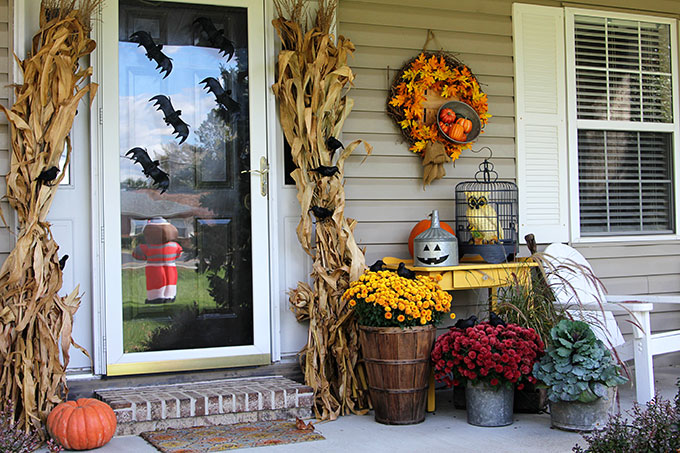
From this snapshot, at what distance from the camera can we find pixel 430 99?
4785 mm

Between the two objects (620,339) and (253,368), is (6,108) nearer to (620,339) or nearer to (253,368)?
(253,368)

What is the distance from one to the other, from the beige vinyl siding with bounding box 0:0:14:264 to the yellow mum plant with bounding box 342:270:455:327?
1804mm

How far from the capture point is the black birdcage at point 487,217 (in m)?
4.53

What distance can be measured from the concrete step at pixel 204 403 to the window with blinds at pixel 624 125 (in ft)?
8.57

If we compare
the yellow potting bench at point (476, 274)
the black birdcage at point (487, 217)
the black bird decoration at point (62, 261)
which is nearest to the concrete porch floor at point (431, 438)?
the yellow potting bench at point (476, 274)

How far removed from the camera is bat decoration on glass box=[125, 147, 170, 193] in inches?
161

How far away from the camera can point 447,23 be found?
4.87 meters

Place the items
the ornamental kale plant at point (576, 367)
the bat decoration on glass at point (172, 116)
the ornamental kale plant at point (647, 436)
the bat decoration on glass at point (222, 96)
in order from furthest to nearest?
1. the bat decoration on glass at point (222, 96)
2. the bat decoration on glass at point (172, 116)
3. the ornamental kale plant at point (576, 367)
4. the ornamental kale plant at point (647, 436)

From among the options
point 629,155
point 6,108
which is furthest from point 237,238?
point 629,155

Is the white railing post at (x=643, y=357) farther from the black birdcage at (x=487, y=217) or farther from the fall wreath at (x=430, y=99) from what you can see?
the fall wreath at (x=430, y=99)

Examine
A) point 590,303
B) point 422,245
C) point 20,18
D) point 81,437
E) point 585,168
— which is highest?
point 20,18

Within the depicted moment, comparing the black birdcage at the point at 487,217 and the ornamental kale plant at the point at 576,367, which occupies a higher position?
the black birdcage at the point at 487,217

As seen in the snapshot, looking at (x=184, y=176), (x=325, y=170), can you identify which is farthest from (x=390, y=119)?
(x=184, y=176)

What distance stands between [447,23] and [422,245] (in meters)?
1.59
